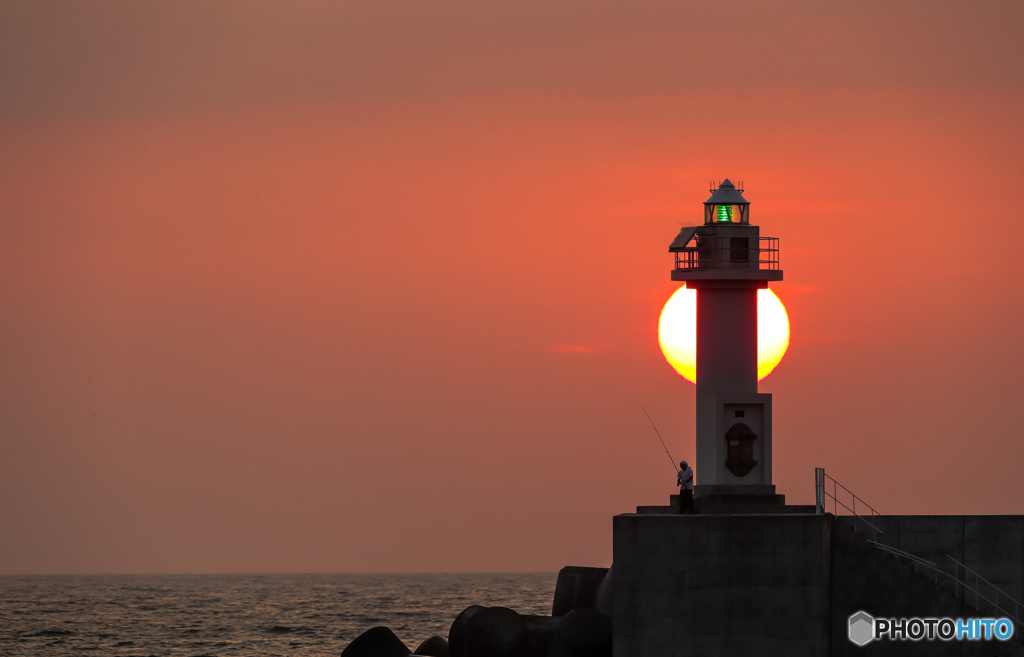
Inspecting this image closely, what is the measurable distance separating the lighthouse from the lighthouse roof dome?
0.15 ft

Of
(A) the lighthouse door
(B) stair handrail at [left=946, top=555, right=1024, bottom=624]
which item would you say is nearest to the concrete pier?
(A) the lighthouse door

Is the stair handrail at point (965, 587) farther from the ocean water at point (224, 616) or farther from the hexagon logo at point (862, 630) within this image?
the ocean water at point (224, 616)

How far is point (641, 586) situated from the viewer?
2719cm

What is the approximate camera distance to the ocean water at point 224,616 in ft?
196

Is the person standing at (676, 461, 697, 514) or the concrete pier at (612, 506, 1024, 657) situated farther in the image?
the person standing at (676, 461, 697, 514)

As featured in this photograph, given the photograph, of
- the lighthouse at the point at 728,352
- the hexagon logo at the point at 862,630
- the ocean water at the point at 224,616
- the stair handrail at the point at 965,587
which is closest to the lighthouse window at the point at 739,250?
the lighthouse at the point at 728,352

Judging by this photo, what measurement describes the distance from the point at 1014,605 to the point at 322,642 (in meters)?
35.6

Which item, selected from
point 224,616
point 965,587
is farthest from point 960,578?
point 224,616

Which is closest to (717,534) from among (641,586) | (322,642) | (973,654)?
(641,586)

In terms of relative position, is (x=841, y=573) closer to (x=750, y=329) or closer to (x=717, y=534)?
(x=717, y=534)

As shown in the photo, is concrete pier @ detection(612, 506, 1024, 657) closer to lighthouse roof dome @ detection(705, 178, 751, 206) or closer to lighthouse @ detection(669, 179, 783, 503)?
lighthouse @ detection(669, 179, 783, 503)

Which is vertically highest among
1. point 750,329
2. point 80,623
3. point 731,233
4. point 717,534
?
point 731,233

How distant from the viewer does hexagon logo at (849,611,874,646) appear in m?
28.2

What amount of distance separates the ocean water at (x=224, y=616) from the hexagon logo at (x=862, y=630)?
2890cm
